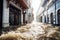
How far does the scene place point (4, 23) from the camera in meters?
9.45

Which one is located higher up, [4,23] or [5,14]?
[5,14]

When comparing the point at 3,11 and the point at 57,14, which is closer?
the point at 3,11

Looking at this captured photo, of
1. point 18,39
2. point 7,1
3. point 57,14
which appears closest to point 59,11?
point 57,14

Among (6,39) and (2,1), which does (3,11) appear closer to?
(2,1)

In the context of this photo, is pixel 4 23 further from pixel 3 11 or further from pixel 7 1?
pixel 7 1

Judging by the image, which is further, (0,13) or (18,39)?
(0,13)

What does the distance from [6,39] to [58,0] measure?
33.7ft

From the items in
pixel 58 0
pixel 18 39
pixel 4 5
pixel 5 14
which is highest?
pixel 58 0

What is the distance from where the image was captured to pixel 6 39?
13.8 ft

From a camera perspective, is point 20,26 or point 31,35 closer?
point 31,35

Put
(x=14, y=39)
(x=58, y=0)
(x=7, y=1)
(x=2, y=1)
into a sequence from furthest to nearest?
(x=58, y=0) < (x=7, y=1) < (x=2, y=1) < (x=14, y=39)

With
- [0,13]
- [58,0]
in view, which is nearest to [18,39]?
[0,13]

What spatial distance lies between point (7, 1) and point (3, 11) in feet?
2.91

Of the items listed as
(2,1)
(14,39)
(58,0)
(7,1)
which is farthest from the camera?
(58,0)
